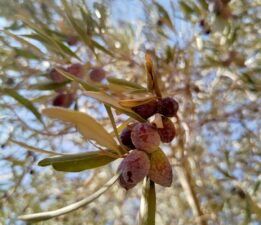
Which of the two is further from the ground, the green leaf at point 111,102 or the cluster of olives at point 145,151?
the green leaf at point 111,102

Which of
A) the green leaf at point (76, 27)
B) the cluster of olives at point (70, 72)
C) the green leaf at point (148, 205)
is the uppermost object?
the green leaf at point (76, 27)

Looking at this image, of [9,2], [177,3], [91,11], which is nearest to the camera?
[9,2]

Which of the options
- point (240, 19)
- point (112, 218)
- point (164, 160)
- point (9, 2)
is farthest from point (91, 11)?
point (112, 218)

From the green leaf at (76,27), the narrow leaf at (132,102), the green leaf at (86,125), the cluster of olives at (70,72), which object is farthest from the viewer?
the cluster of olives at (70,72)

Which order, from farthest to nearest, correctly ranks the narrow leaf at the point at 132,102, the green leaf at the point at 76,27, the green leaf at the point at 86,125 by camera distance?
the green leaf at the point at 76,27, the narrow leaf at the point at 132,102, the green leaf at the point at 86,125

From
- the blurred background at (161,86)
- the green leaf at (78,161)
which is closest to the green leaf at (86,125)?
the green leaf at (78,161)

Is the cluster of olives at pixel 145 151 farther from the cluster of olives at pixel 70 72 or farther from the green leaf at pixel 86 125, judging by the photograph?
the cluster of olives at pixel 70 72

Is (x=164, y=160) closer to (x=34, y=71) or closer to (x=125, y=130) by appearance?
(x=125, y=130)
